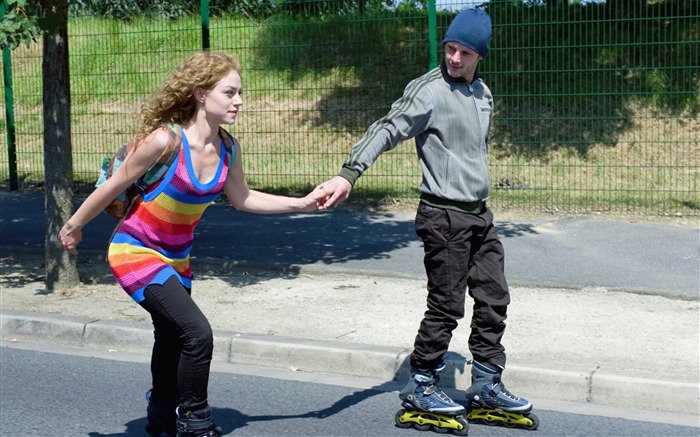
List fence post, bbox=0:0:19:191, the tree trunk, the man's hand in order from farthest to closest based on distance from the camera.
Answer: fence post, bbox=0:0:19:191 < the tree trunk < the man's hand

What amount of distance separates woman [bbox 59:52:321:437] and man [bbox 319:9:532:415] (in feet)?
2.27

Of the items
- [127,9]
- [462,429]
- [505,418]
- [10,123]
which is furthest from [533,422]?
[10,123]

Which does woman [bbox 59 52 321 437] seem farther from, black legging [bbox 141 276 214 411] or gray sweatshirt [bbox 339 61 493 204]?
gray sweatshirt [bbox 339 61 493 204]

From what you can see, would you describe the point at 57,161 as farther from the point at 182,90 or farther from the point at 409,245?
the point at 182,90

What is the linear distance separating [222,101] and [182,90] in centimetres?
18

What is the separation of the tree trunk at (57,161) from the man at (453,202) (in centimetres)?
388

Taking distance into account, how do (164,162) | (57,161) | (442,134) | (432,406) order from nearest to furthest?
(164,162) → (442,134) → (432,406) → (57,161)

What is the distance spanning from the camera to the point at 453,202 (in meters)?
4.86

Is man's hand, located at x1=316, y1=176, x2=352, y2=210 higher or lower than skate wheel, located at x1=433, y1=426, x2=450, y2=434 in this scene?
higher

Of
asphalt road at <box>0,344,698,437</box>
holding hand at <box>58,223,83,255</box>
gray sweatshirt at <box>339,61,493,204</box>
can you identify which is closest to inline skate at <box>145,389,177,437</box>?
asphalt road at <box>0,344,698,437</box>

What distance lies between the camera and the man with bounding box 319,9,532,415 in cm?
479

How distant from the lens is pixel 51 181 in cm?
799

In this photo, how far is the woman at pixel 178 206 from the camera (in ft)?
14.1

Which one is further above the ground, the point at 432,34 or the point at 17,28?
the point at 432,34
